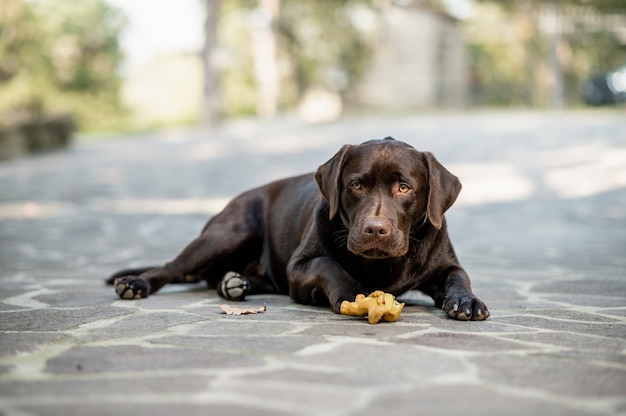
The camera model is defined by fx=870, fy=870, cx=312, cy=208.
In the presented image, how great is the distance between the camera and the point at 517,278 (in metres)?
6.70

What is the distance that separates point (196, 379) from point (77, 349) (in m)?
0.79

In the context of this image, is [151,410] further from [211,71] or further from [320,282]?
[211,71]

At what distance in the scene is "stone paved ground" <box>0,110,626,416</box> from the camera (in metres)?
2.86

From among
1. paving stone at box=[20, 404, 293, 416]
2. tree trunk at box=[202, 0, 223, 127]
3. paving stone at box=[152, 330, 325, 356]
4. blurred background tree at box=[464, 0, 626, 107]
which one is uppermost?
blurred background tree at box=[464, 0, 626, 107]

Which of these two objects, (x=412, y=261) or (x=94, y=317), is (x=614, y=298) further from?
(x=94, y=317)

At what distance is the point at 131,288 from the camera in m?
5.28

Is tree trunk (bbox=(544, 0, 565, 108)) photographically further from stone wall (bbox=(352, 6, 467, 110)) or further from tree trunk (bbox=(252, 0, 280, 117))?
tree trunk (bbox=(252, 0, 280, 117))

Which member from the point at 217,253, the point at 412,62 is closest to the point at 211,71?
the point at 412,62

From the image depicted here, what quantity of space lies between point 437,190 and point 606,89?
3068 centimetres

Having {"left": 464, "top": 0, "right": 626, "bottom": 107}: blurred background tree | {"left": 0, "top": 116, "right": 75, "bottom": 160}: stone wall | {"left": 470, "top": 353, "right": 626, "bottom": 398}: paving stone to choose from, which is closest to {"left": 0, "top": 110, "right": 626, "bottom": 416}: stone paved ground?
{"left": 470, "top": 353, "right": 626, "bottom": 398}: paving stone

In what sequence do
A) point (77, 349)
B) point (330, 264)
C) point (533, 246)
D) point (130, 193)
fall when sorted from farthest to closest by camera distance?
1. point (130, 193)
2. point (533, 246)
3. point (330, 264)
4. point (77, 349)

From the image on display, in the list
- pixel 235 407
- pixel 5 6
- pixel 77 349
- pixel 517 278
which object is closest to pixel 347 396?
pixel 235 407

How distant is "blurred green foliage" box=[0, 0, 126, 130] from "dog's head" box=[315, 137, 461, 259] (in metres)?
24.2

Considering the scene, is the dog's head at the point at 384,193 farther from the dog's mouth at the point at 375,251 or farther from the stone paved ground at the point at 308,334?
the stone paved ground at the point at 308,334
